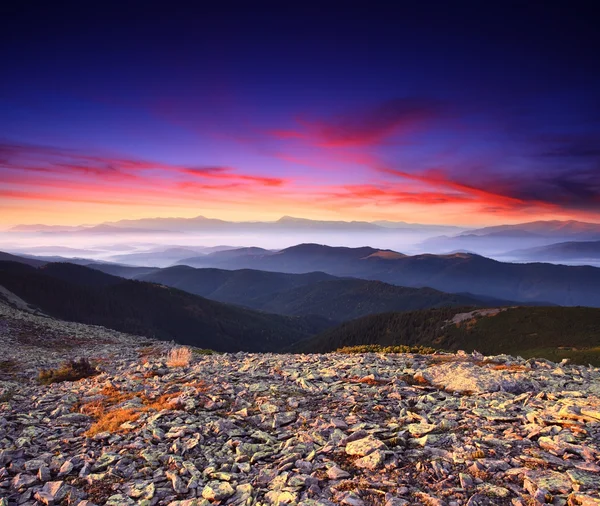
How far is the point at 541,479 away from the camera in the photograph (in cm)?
665

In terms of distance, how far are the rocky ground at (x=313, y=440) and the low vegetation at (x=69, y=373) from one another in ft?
11.9

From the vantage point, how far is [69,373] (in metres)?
20.0

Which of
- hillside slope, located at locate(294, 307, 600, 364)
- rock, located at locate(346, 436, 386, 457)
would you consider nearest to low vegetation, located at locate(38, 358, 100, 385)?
rock, located at locate(346, 436, 386, 457)

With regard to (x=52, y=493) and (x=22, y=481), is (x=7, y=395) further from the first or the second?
(x=52, y=493)

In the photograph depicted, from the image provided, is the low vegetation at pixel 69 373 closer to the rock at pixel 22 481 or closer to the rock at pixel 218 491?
the rock at pixel 22 481

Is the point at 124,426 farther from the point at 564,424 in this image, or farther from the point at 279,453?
the point at 564,424

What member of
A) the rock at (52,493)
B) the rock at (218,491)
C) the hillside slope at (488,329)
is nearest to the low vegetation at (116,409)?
the rock at (52,493)

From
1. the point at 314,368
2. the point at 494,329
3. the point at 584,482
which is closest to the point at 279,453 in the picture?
the point at 584,482

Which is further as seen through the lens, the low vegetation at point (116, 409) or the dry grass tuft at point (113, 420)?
the low vegetation at point (116, 409)

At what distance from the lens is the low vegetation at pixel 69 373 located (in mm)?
19438

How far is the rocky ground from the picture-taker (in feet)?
22.6

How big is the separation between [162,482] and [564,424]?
9505 mm

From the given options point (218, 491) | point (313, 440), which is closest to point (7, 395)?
point (218, 491)

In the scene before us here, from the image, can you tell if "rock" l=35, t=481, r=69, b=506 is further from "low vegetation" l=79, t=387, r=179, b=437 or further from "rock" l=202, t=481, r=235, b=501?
"rock" l=202, t=481, r=235, b=501
